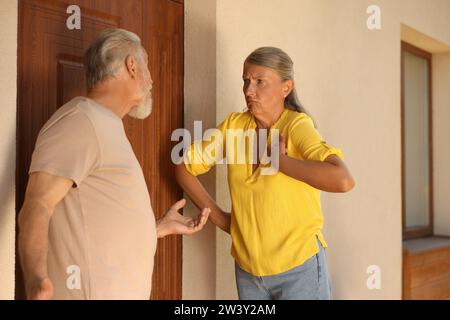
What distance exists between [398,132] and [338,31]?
104 cm

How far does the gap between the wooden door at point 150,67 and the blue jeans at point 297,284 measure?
1.73 feet

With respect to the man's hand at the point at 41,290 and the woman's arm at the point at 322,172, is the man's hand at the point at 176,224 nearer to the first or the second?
the woman's arm at the point at 322,172

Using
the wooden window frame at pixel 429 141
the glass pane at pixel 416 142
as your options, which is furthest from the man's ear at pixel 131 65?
the glass pane at pixel 416 142

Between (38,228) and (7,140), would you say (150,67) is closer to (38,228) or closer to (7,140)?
(7,140)

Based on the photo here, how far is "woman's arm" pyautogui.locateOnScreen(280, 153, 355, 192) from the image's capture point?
1.92 metres

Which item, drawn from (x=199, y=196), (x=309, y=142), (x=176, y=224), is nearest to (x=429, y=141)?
(x=199, y=196)

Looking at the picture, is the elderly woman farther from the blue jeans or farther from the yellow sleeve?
the yellow sleeve

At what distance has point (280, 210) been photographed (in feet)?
6.68

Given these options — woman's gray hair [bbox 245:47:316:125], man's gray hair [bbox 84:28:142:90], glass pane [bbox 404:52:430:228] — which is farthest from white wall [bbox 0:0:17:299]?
glass pane [bbox 404:52:430:228]

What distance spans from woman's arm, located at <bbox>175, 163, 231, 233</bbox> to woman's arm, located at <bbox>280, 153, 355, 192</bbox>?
426 mm

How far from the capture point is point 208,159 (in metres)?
2.26

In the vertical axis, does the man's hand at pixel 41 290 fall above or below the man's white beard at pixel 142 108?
below

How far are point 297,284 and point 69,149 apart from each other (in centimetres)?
92

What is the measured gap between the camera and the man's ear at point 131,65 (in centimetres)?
167
